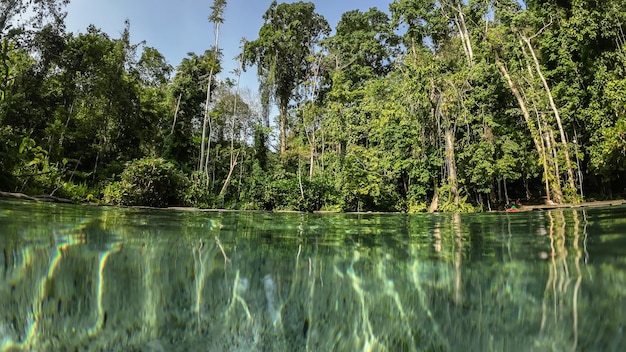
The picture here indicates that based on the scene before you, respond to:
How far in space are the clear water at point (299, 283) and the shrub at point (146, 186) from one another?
713 cm

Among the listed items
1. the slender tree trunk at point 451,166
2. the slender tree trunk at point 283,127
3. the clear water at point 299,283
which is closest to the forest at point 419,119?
the slender tree trunk at point 451,166

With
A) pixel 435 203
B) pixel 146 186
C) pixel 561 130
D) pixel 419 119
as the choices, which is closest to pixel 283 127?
pixel 419 119

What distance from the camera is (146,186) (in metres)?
13.7

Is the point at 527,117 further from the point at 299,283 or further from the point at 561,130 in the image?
the point at 299,283

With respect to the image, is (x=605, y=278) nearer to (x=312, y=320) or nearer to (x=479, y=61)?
(x=312, y=320)

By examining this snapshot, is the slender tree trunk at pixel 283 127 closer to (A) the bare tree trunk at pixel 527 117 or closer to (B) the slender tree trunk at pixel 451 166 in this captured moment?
(B) the slender tree trunk at pixel 451 166

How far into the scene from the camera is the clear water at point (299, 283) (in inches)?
195

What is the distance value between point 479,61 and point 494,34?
1862 millimetres

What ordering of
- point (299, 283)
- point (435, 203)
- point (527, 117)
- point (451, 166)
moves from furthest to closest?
point (527, 117)
point (435, 203)
point (451, 166)
point (299, 283)

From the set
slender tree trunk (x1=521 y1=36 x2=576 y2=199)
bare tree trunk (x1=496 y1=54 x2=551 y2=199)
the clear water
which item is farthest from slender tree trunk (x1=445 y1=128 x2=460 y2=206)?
the clear water

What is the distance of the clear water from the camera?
4.94 meters

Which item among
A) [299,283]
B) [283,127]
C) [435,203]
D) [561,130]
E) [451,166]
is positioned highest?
[283,127]

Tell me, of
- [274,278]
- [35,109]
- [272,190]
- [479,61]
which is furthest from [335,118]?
[274,278]

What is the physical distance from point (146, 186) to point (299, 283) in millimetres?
9824
